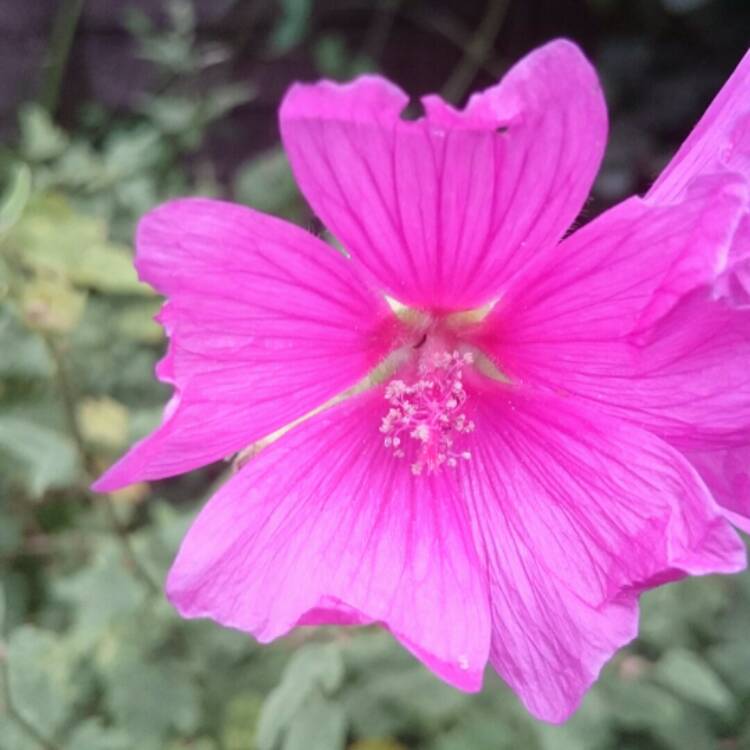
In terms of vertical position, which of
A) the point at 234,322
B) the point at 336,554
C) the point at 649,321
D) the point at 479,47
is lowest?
the point at 479,47

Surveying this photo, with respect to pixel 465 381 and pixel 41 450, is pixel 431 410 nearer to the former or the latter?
pixel 465 381

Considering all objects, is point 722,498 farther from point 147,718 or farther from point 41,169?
point 41,169

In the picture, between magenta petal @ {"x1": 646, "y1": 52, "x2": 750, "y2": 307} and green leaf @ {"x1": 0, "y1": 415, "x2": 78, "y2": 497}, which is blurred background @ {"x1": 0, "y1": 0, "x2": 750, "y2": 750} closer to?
green leaf @ {"x1": 0, "y1": 415, "x2": 78, "y2": 497}

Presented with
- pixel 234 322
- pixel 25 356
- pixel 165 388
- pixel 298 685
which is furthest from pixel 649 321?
pixel 165 388

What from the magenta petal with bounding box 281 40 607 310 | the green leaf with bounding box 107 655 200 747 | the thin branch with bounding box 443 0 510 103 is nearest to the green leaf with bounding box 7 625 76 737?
the green leaf with bounding box 107 655 200 747

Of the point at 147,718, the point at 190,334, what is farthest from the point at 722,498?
the point at 147,718

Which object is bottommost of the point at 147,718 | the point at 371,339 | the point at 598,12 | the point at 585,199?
the point at 147,718
